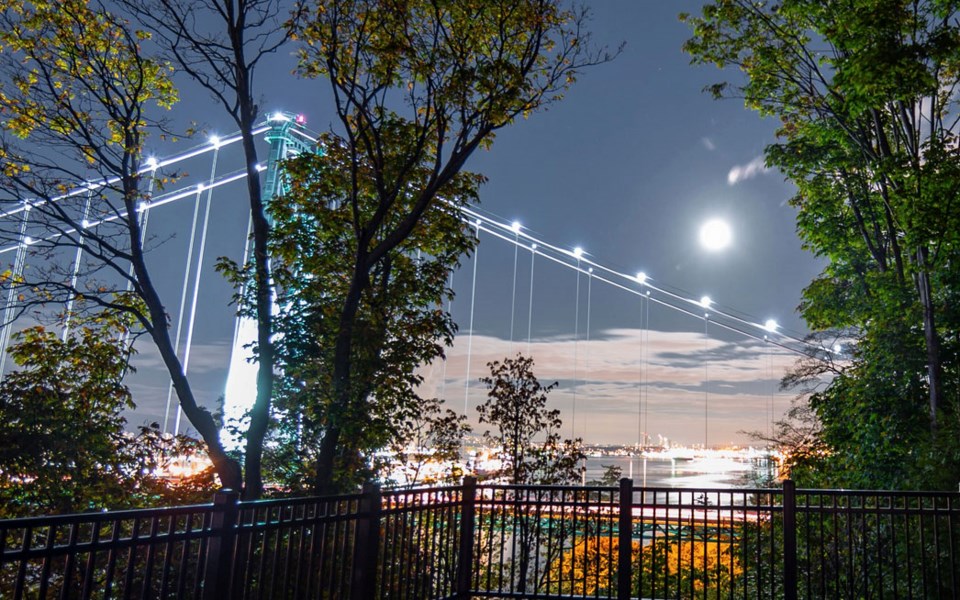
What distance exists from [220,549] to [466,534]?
2676 millimetres

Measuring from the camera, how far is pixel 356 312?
6.88 meters

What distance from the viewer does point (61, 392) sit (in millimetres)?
6359

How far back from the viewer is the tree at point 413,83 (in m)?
6.99

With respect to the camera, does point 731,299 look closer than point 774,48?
No

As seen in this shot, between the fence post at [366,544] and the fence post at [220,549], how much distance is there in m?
1.12

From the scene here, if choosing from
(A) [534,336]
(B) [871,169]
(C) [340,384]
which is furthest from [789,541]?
(A) [534,336]

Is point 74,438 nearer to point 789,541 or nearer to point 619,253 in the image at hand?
point 789,541

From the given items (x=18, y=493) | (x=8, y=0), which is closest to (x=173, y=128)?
(x=8, y=0)

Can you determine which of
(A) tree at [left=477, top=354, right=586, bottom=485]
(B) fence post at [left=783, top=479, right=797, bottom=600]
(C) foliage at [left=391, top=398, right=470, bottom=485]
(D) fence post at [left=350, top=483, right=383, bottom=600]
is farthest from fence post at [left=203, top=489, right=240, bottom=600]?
A: (A) tree at [left=477, top=354, right=586, bottom=485]

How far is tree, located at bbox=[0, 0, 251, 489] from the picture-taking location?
721cm

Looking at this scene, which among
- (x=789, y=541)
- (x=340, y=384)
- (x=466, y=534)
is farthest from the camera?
(x=340, y=384)

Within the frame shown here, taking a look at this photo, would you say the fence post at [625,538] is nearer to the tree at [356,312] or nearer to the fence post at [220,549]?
the tree at [356,312]

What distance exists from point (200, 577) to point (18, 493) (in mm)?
3666

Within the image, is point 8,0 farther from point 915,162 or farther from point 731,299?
point 731,299
